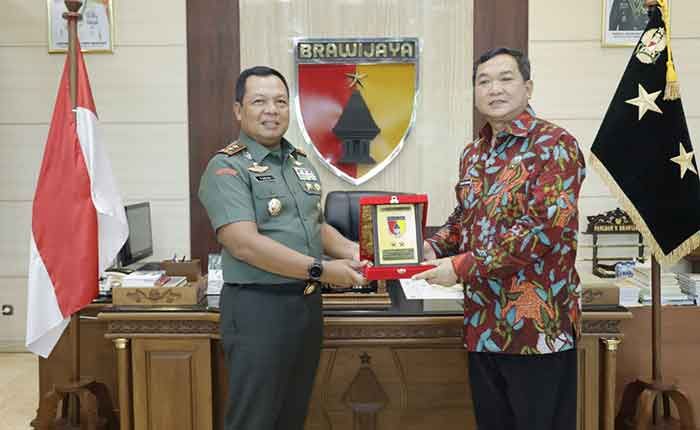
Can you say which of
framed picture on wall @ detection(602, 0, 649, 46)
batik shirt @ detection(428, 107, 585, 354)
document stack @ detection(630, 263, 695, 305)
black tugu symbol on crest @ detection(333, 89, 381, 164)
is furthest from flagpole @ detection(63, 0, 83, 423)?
framed picture on wall @ detection(602, 0, 649, 46)

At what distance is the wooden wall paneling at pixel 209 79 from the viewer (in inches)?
158

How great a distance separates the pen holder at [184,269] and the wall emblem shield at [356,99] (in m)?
1.72

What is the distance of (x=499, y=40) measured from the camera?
4043 millimetres

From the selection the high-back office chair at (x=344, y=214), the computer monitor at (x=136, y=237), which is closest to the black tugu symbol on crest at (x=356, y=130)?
the high-back office chair at (x=344, y=214)

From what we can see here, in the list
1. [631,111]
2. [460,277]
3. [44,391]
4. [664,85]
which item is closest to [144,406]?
[44,391]

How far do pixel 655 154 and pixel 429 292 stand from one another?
3.20 feet

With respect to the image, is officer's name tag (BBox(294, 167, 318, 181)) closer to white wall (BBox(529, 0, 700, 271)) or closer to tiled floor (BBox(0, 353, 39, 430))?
tiled floor (BBox(0, 353, 39, 430))

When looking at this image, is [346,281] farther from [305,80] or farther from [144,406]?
[305,80]

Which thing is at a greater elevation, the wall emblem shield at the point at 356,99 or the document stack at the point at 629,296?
the wall emblem shield at the point at 356,99

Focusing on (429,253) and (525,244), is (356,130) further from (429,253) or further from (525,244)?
(525,244)

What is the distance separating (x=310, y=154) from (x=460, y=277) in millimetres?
2442

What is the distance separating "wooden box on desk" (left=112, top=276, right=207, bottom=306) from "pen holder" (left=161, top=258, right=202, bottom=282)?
150mm

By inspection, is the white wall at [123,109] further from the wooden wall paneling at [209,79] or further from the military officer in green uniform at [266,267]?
the military officer in green uniform at [266,267]

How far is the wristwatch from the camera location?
5.88 feet
